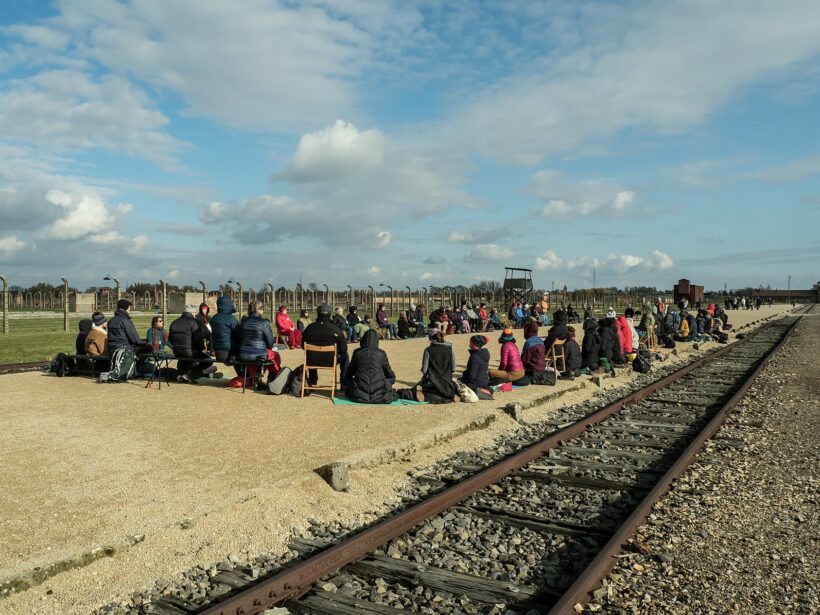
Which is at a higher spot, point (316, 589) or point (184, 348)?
point (184, 348)

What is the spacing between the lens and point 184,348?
11.6 m

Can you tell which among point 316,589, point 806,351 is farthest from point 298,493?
point 806,351

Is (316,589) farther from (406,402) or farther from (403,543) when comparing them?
(406,402)

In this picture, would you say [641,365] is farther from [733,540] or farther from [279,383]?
[733,540]

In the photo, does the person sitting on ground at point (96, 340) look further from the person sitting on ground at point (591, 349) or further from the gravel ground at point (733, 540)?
the gravel ground at point (733, 540)

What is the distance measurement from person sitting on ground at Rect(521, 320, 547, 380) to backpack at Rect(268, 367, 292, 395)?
4553 mm

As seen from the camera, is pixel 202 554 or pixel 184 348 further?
pixel 184 348

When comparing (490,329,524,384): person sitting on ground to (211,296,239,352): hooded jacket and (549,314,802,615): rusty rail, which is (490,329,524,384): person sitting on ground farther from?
(211,296,239,352): hooded jacket

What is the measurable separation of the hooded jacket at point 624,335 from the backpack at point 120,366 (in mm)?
11059

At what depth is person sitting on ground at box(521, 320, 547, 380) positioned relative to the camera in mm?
12578

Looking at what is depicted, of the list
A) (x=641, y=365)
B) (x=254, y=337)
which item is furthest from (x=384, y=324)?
(x=254, y=337)

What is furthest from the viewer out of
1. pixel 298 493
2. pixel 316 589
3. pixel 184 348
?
A: pixel 184 348

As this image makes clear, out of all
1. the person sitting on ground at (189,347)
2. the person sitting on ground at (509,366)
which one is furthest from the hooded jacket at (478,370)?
the person sitting on ground at (189,347)

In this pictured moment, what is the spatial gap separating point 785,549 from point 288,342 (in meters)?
15.5
